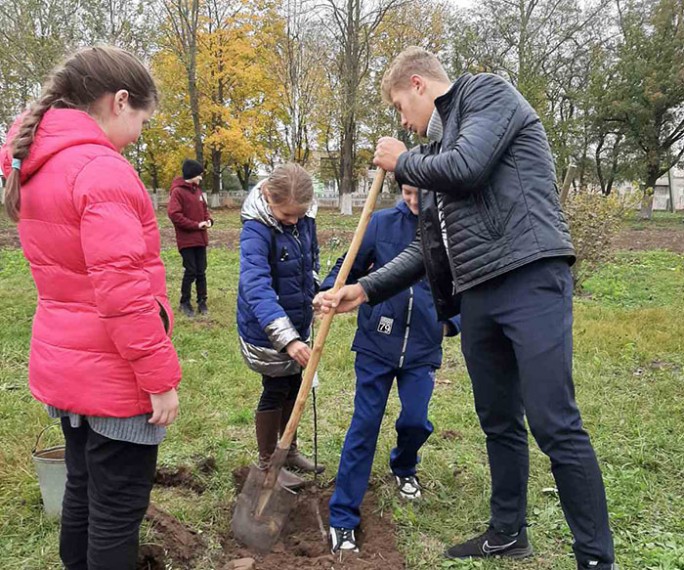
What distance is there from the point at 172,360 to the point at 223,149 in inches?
1131

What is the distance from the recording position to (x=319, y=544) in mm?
2803

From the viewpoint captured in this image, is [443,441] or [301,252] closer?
[301,252]

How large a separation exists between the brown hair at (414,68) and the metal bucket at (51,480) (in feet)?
7.40

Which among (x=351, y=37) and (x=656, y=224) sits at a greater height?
(x=351, y=37)

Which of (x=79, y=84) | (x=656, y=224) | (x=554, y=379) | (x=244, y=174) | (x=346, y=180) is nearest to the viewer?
(x=79, y=84)

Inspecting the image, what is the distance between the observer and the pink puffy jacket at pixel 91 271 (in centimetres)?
170

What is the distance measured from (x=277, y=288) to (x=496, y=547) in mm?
1613

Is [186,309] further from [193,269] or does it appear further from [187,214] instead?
[187,214]

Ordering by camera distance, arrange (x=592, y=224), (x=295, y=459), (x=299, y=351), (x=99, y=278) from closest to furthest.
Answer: (x=99, y=278)
(x=299, y=351)
(x=295, y=459)
(x=592, y=224)

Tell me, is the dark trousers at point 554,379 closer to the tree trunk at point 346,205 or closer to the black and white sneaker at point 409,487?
the black and white sneaker at point 409,487

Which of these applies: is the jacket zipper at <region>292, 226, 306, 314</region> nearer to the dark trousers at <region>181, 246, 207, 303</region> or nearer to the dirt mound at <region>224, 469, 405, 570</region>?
the dirt mound at <region>224, 469, 405, 570</region>

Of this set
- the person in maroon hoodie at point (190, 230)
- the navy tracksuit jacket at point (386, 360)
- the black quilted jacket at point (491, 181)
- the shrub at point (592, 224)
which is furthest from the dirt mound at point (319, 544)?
the shrub at point (592, 224)

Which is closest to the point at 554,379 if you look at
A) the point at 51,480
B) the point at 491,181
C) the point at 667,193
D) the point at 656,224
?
the point at 491,181

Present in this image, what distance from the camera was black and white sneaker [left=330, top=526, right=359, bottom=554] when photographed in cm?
272
